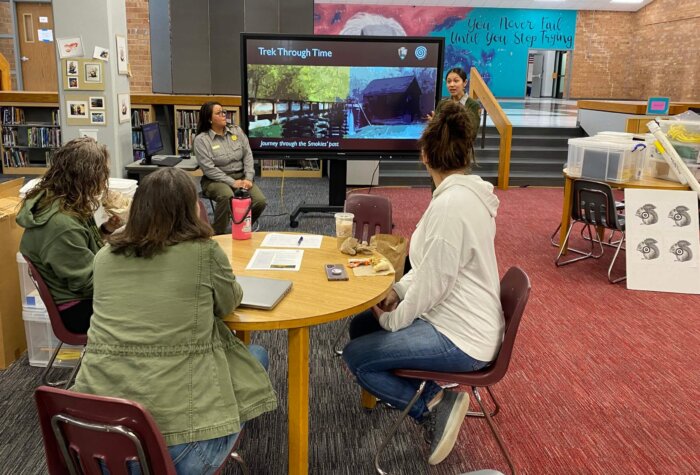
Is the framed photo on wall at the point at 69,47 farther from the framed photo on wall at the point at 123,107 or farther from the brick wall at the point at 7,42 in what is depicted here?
the brick wall at the point at 7,42

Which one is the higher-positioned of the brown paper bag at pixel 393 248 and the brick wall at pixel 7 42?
the brick wall at pixel 7 42

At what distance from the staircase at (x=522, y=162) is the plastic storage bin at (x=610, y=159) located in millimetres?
3503

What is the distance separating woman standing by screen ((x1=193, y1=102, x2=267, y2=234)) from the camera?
218 inches

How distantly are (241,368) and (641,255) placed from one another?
394 centimetres

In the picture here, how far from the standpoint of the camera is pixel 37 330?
3.25 metres

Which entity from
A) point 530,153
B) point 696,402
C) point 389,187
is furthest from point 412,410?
point 530,153

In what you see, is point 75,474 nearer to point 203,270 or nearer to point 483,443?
point 203,270

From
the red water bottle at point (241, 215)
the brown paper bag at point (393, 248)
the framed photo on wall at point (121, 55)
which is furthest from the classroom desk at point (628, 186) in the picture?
the framed photo on wall at point (121, 55)

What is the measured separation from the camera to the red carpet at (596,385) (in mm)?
2617

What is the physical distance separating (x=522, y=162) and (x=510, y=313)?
765cm

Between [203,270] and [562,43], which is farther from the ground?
[562,43]

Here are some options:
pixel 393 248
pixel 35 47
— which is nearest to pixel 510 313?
pixel 393 248

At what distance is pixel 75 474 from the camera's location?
1628 mm

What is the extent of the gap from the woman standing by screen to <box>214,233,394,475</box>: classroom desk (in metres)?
3.08
